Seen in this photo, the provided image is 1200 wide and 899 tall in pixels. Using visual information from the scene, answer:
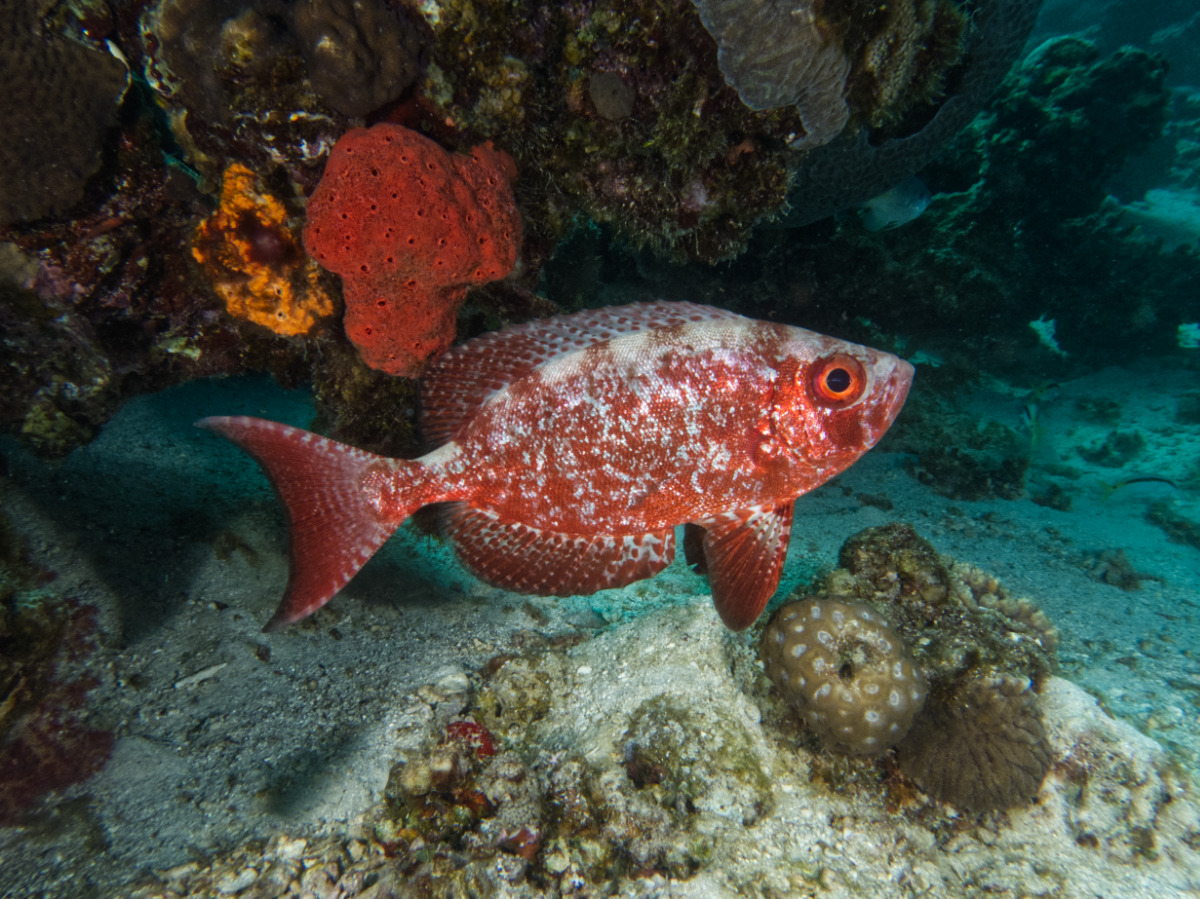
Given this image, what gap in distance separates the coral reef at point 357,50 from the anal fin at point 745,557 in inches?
119

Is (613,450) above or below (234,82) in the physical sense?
below

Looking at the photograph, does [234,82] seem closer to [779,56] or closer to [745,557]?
A: [779,56]

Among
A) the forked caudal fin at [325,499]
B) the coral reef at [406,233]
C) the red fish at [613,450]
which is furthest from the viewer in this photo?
the coral reef at [406,233]

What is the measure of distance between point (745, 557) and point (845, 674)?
1.06 metres

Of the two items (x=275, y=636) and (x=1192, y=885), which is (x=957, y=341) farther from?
(x=275, y=636)

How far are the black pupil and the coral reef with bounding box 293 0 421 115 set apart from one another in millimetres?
2841

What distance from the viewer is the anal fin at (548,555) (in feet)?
9.75

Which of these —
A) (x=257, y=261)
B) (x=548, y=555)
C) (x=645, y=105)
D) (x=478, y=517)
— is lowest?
(x=548, y=555)

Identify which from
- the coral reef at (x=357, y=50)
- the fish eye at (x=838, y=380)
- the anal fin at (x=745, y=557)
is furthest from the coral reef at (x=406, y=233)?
the anal fin at (x=745, y=557)

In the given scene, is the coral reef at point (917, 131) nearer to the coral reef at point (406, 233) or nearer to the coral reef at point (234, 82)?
the coral reef at point (406, 233)

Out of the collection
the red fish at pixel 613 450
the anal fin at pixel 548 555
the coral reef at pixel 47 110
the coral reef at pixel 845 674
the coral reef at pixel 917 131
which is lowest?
the coral reef at pixel 845 674

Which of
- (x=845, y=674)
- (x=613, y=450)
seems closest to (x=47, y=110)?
(x=613, y=450)

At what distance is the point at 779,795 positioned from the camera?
312 centimetres

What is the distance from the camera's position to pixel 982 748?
10.4 feet
